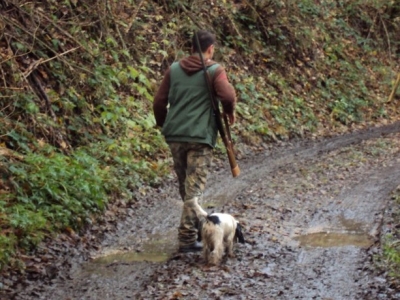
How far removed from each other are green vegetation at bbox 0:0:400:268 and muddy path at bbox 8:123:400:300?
2.09 ft

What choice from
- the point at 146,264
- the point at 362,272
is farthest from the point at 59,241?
the point at 362,272

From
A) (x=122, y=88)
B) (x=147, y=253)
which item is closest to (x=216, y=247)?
(x=147, y=253)

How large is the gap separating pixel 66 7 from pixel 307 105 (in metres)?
8.23

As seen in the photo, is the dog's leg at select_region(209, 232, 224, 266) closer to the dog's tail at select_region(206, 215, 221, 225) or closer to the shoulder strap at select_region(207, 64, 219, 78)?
the dog's tail at select_region(206, 215, 221, 225)

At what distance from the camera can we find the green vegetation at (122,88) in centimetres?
791

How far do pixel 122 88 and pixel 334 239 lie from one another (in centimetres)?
628

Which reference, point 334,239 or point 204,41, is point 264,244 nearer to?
point 334,239

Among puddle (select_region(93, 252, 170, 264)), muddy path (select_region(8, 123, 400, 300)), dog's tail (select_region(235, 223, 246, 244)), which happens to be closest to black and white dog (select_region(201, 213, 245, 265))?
muddy path (select_region(8, 123, 400, 300))

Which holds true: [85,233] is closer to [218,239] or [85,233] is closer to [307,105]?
[218,239]

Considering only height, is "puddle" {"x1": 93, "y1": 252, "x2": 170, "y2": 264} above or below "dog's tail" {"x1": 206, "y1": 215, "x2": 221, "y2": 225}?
below

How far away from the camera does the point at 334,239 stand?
7.53m

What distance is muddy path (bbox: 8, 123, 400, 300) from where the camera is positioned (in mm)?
5852

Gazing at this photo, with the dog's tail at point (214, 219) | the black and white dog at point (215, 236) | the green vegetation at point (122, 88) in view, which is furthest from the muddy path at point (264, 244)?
the green vegetation at point (122, 88)

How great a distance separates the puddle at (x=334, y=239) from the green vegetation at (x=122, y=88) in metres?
2.65
